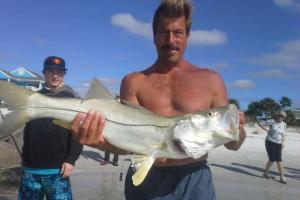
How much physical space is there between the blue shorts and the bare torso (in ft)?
6.74

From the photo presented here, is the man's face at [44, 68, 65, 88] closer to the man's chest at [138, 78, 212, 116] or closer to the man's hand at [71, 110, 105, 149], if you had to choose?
the man's chest at [138, 78, 212, 116]

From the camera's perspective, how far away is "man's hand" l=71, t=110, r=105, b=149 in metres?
3.05

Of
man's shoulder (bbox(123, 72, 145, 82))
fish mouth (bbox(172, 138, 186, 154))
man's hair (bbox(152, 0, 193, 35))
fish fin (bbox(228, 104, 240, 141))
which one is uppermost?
man's hair (bbox(152, 0, 193, 35))

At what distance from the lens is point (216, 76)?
150 inches

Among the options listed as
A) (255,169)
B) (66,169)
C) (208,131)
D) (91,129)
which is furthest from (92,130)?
(255,169)

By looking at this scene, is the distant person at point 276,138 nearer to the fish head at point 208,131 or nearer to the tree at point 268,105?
the fish head at point 208,131

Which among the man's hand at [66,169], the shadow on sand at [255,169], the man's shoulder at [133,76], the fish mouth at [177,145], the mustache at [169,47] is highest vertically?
the mustache at [169,47]

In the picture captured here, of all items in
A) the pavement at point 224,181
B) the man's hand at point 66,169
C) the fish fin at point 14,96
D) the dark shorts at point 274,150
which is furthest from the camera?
the dark shorts at point 274,150

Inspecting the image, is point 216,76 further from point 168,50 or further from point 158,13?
point 158,13

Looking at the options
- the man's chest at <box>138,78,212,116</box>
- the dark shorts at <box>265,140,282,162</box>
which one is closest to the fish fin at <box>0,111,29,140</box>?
the man's chest at <box>138,78,212,116</box>

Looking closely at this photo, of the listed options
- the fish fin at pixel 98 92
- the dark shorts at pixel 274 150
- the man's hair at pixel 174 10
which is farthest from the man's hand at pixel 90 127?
the dark shorts at pixel 274 150

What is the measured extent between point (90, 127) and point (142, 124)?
0.38m

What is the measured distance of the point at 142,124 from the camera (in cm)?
303

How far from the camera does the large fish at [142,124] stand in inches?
118
